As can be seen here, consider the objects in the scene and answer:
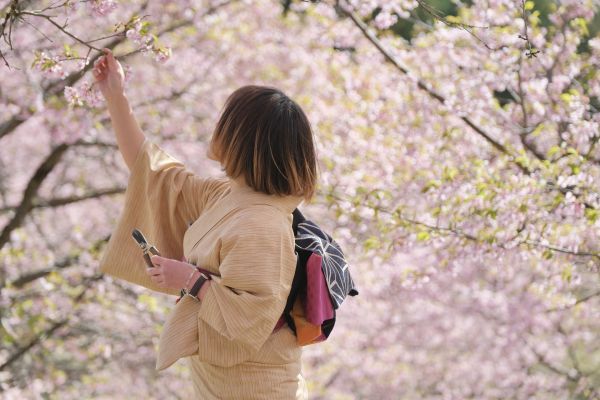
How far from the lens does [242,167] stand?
→ 2.14 meters

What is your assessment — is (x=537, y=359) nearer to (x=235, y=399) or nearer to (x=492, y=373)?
(x=492, y=373)

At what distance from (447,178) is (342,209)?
0.58 m

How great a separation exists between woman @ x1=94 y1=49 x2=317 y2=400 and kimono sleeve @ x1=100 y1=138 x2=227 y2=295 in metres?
0.12

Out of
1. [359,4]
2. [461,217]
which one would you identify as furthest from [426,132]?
[461,217]

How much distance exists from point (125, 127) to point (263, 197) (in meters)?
0.52

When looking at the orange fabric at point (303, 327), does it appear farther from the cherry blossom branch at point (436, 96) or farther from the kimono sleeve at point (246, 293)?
the cherry blossom branch at point (436, 96)

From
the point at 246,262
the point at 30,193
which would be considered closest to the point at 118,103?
the point at 246,262

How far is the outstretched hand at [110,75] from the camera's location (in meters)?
2.41

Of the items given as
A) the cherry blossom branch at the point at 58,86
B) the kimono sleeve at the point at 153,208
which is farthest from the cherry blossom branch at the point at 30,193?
the kimono sleeve at the point at 153,208

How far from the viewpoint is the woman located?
2.04 m

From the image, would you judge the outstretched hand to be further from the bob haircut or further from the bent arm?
the bob haircut

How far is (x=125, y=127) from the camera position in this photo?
243 centimetres

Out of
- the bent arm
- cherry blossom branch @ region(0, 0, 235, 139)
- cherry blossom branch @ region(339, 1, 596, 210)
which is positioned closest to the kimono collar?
the bent arm

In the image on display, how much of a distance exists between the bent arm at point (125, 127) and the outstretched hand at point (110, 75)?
0.06 feet
